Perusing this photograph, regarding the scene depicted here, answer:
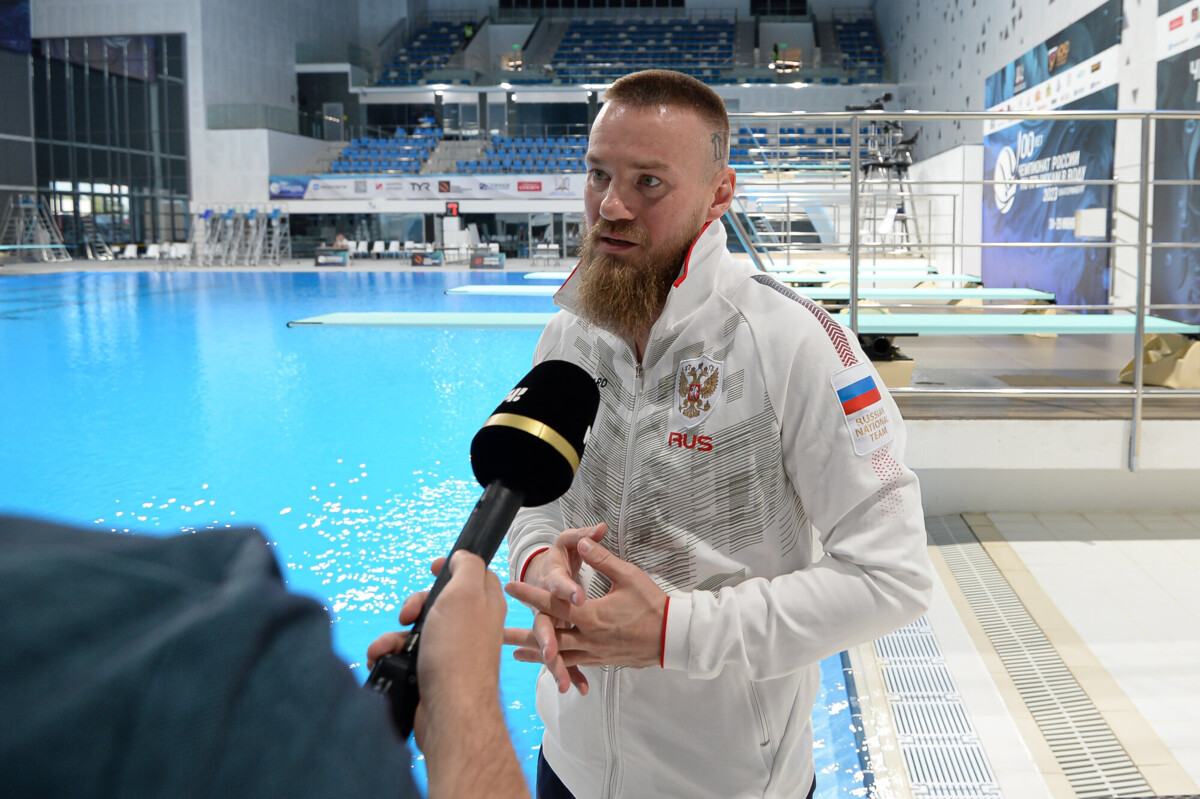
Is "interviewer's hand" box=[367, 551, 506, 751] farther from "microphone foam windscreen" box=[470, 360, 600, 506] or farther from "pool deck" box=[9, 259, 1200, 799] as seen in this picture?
"pool deck" box=[9, 259, 1200, 799]

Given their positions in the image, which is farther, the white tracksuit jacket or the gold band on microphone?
the white tracksuit jacket

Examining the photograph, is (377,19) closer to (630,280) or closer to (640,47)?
(640,47)

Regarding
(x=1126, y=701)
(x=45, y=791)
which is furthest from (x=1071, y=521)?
(x=45, y=791)

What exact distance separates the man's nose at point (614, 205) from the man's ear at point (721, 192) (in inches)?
4.5

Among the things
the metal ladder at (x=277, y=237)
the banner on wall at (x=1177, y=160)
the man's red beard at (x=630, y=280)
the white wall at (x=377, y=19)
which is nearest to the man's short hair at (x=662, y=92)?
the man's red beard at (x=630, y=280)

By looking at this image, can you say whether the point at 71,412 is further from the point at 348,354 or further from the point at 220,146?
the point at 220,146

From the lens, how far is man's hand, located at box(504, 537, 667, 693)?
92cm

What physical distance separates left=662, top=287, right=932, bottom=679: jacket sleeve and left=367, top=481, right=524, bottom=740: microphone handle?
1.16 feet

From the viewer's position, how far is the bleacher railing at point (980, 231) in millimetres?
3148

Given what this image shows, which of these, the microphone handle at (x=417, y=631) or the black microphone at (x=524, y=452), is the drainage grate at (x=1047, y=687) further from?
the microphone handle at (x=417, y=631)

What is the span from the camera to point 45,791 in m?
0.27

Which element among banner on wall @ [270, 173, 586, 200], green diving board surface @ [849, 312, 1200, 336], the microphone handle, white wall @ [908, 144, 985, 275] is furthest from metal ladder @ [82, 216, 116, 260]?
the microphone handle

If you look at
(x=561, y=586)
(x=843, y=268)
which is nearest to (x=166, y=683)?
(x=561, y=586)

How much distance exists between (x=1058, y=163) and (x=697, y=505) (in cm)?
933
